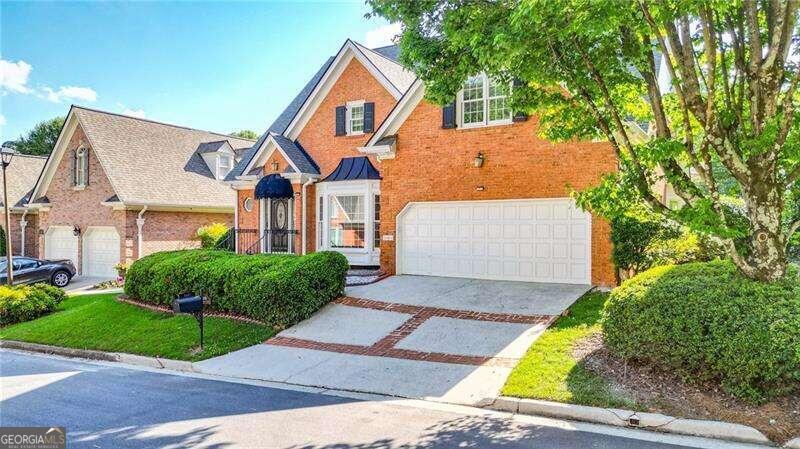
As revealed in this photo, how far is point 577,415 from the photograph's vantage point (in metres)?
6.01

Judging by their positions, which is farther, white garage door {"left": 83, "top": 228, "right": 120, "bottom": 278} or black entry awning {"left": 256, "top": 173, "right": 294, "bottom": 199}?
white garage door {"left": 83, "top": 228, "right": 120, "bottom": 278}

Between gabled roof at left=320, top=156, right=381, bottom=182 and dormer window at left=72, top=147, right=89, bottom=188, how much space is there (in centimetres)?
1293

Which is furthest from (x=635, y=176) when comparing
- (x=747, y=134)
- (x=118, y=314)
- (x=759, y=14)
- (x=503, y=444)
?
(x=118, y=314)

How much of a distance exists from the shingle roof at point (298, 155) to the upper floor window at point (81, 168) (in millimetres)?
10791

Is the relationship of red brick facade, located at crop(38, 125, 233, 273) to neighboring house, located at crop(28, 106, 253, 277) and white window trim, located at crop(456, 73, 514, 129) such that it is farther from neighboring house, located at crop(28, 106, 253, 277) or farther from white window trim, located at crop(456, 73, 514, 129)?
white window trim, located at crop(456, 73, 514, 129)

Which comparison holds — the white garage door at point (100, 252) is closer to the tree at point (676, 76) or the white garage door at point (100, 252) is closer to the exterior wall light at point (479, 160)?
the exterior wall light at point (479, 160)

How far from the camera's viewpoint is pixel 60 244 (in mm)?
24734

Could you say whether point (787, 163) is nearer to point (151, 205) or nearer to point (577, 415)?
point (577, 415)

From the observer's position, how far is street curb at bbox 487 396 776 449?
209 inches

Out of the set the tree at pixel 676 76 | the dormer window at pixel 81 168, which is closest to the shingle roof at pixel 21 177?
the dormer window at pixel 81 168

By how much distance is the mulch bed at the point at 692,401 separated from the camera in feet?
17.8

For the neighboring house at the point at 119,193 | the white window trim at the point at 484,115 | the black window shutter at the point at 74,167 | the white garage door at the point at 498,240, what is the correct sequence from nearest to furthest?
the white garage door at the point at 498,240 → the white window trim at the point at 484,115 → the neighboring house at the point at 119,193 → the black window shutter at the point at 74,167

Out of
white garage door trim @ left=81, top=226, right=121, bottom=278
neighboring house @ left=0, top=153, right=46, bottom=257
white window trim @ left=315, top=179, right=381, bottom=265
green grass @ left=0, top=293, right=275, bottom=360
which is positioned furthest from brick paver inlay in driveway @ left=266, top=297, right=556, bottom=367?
neighboring house @ left=0, top=153, right=46, bottom=257

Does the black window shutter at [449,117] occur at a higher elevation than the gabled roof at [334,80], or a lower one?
lower
